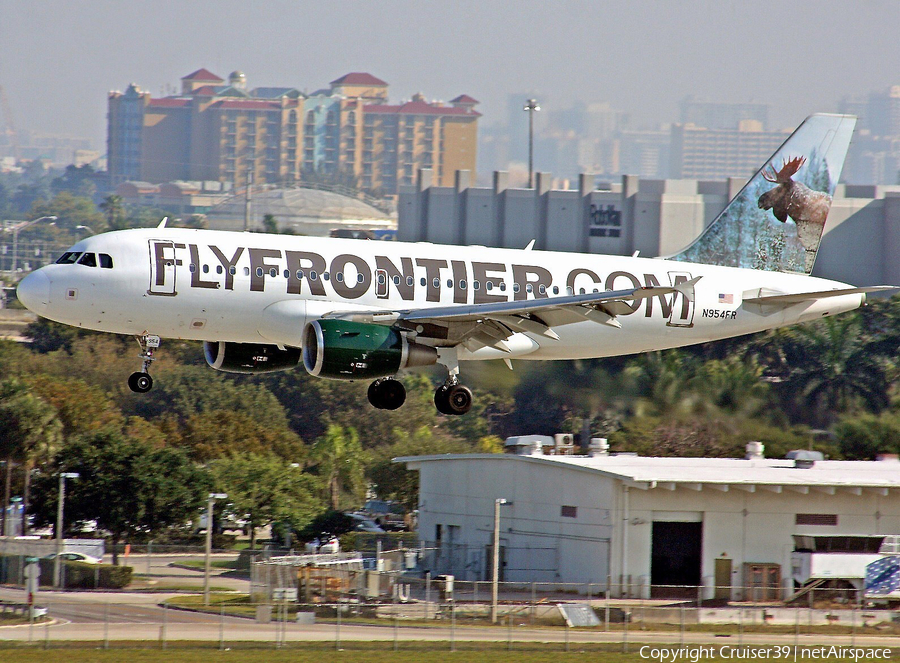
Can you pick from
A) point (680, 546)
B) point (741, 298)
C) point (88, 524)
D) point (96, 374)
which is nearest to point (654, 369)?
point (680, 546)

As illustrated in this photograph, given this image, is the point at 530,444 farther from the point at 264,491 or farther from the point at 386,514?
→ the point at 386,514

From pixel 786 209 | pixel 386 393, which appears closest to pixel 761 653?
pixel 386 393

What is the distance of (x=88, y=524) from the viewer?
66625 millimetres

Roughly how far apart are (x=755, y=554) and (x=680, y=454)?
346 inches

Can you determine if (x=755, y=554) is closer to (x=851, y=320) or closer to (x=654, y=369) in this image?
(x=654, y=369)

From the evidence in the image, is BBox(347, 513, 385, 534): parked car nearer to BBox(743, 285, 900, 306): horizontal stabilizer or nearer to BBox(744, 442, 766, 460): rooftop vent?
BBox(744, 442, 766, 460): rooftop vent

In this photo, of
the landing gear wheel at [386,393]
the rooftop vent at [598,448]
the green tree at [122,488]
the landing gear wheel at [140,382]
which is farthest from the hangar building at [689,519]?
the green tree at [122,488]

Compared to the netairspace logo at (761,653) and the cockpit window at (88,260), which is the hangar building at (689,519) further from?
the cockpit window at (88,260)

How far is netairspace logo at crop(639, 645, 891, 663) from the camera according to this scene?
1471 inches

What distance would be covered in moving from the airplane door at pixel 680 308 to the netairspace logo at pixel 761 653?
967cm

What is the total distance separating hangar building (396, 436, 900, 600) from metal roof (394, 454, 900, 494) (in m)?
0.04

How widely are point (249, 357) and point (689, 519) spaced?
1806cm

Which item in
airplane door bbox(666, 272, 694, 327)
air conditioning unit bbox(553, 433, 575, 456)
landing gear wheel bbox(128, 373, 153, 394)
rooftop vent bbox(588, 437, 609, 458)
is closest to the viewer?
landing gear wheel bbox(128, 373, 153, 394)

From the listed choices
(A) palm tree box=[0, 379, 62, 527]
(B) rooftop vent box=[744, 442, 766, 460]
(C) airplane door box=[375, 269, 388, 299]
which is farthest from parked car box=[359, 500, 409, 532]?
(C) airplane door box=[375, 269, 388, 299]
